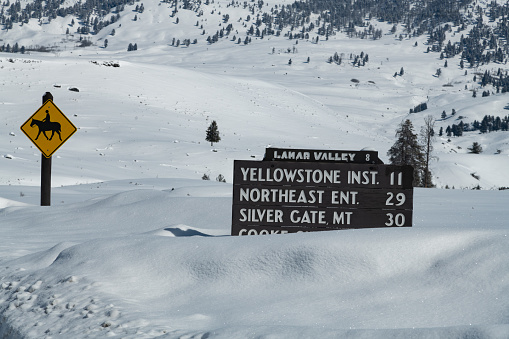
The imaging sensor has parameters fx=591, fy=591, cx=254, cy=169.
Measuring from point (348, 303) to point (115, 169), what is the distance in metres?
28.8

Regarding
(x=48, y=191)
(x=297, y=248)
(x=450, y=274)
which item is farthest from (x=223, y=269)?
(x=48, y=191)

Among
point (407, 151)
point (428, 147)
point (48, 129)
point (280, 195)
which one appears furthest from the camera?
point (428, 147)

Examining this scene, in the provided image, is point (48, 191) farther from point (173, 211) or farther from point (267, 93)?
point (267, 93)

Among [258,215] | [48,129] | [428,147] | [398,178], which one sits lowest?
[428,147]

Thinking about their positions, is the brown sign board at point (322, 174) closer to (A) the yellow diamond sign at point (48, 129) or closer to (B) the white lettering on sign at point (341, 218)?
(B) the white lettering on sign at point (341, 218)

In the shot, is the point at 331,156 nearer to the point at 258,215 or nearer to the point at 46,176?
the point at 258,215

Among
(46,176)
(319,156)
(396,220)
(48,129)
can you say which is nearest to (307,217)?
(319,156)

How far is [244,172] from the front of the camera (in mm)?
7480

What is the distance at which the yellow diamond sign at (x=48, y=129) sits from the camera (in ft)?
36.8

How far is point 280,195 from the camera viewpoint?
739 cm

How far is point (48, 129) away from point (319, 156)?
625 cm

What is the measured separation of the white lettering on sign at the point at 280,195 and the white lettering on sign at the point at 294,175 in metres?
0.13

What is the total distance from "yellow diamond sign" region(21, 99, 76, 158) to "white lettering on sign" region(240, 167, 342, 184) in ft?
17.2

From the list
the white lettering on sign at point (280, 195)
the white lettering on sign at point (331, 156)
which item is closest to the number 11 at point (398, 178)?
the white lettering on sign at point (331, 156)
